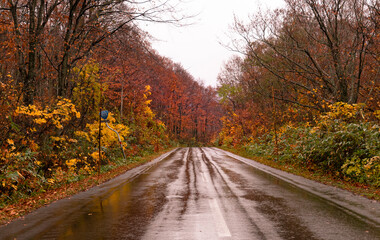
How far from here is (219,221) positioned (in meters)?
6.15

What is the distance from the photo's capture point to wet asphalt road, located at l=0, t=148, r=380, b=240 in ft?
17.6

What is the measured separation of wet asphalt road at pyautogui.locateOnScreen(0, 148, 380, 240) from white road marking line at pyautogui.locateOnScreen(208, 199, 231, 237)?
1cm

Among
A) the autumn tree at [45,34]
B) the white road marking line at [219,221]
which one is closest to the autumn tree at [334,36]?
the autumn tree at [45,34]

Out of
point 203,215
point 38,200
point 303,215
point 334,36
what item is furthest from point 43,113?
point 334,36

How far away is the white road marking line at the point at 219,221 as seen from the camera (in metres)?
5.32

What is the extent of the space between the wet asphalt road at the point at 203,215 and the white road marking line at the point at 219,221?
12 mm

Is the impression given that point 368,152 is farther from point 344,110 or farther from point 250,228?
point 250,228

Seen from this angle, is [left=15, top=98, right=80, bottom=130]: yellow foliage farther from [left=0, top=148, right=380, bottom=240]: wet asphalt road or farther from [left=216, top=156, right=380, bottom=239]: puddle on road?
[left=216, top=156, right=380, bottom=239]: puddle on road

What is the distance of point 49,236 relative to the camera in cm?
531

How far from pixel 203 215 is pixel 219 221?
1.99 feet

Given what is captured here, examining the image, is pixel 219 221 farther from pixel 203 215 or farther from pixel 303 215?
pixel 303 215

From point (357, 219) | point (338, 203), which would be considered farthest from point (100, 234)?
point (338, 203)

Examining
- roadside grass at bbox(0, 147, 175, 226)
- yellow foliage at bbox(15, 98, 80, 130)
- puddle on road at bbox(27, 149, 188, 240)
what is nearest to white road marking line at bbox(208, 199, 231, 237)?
puddle on road at bbox(27, 149, 188, 240)

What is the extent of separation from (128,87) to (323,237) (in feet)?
83.1
